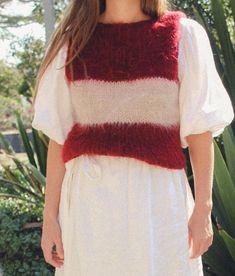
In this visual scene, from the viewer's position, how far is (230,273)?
3045 millimetres

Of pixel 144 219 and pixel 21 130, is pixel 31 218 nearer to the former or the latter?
pixel 21 130

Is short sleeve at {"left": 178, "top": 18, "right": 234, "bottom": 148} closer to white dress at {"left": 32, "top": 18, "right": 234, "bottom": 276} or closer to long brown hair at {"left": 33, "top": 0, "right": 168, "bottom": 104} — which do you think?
white dress at {"left": 32, "top": 18, "right": 234, "bottom": 276}

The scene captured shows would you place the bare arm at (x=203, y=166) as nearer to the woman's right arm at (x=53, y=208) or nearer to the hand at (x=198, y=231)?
the hand at (x=198, y=231)

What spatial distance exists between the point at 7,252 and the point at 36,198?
16.3 inches

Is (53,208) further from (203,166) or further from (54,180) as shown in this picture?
(203,166)

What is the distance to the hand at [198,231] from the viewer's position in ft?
6.29

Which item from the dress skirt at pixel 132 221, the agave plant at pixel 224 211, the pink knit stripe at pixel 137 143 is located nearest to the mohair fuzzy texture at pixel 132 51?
the pink knit stripe at pixel 137 143

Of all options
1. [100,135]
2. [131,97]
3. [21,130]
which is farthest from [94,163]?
[21,130]

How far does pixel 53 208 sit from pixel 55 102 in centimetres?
33

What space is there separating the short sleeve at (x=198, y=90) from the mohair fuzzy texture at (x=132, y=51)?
3 cm

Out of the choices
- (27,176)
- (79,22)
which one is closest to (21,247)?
(27,176)

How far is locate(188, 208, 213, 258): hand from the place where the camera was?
6.29 feet

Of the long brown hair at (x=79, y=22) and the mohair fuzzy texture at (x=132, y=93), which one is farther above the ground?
the long brown hair at (x=79, y=22)

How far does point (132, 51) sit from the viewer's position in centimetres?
199
